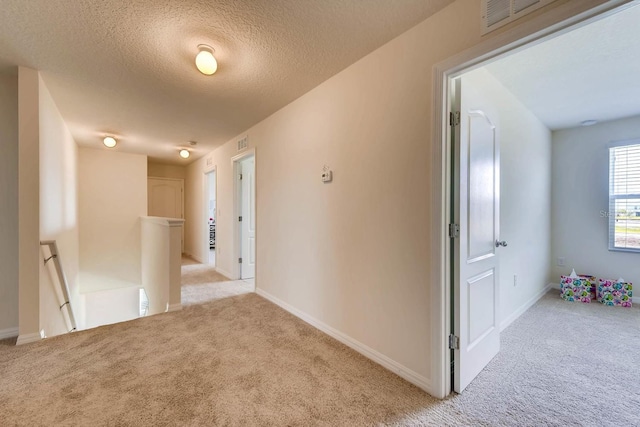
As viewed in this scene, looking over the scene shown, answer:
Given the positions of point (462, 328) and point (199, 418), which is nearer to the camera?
point (199, 418)

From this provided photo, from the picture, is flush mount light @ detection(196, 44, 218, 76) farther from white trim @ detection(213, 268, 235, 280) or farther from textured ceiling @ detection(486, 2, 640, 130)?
white trim @ detection(213, 268, 235, 280)

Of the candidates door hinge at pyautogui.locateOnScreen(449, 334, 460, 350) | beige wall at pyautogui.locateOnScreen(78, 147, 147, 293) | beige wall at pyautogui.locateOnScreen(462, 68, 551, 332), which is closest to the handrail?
beige wall at pyautogui.locateOnScreen(78, 147, 147, 293)

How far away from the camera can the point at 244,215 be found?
15.5 ft

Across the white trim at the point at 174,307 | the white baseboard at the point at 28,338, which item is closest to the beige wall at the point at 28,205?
the white baseboard at the point at 28,338

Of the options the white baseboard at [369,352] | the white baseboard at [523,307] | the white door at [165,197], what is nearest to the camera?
the white baseboard at [369,352]

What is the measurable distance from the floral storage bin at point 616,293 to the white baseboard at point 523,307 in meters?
0.58

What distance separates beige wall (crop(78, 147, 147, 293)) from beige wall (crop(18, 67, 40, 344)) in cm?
338

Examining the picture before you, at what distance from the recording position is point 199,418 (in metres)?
1.51

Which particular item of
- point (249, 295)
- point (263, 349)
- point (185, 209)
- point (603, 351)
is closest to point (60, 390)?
point (263, 349)

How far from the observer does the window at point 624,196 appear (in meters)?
3.53

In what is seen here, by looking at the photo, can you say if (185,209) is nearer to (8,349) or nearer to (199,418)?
(8,349)

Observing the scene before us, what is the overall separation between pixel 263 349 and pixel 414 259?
147 centimetres

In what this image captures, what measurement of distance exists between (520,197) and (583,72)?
1294 mm

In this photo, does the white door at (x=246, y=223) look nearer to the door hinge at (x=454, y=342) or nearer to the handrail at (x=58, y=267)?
the handrail at (x=58, y=267)
